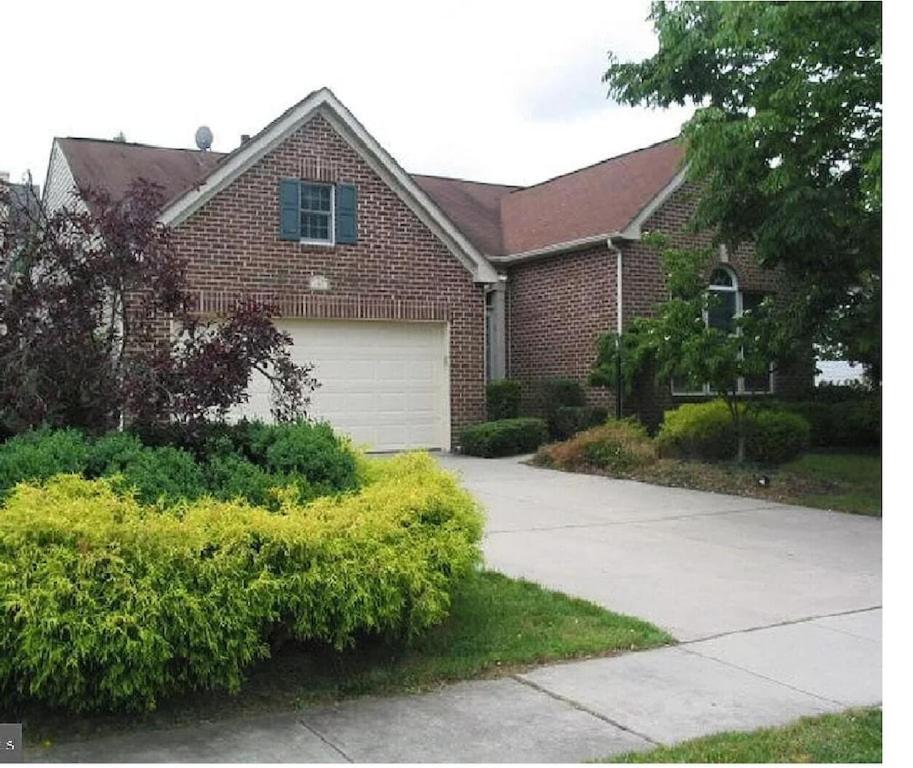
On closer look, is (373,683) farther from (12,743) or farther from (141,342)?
(141,342)

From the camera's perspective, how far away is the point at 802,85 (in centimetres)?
1014

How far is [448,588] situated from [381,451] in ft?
36.0

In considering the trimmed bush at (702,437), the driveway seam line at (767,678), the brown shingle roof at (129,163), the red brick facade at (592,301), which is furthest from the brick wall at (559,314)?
the driveway seam line at (767,678)

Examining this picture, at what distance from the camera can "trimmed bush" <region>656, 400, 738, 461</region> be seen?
47.4 feet

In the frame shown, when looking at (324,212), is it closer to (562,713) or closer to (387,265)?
(387,265)

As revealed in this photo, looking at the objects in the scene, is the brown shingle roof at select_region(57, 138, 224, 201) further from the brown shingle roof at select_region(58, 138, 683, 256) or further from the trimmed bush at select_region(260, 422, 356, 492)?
the trimmed bush at select_region(260, 422, 356, 492)

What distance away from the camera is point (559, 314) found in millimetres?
18625

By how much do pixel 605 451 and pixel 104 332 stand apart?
8.71 meters

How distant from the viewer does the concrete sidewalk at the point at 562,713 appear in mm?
4148

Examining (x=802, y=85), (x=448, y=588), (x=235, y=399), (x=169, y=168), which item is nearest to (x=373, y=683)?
(x=448, y=588)

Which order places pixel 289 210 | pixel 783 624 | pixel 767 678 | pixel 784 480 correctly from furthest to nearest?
pixel 289 210
pixel 784 480
pixel 783 624
pixel 767 678

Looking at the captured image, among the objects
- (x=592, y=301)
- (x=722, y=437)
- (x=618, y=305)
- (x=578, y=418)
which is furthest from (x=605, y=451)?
(x=592, y=301)

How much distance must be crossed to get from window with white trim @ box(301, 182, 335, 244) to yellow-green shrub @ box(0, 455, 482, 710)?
1120 cm

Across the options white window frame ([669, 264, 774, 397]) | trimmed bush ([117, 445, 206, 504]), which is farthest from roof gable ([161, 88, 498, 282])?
trimmed bush ([117, 445, 206, 504])
